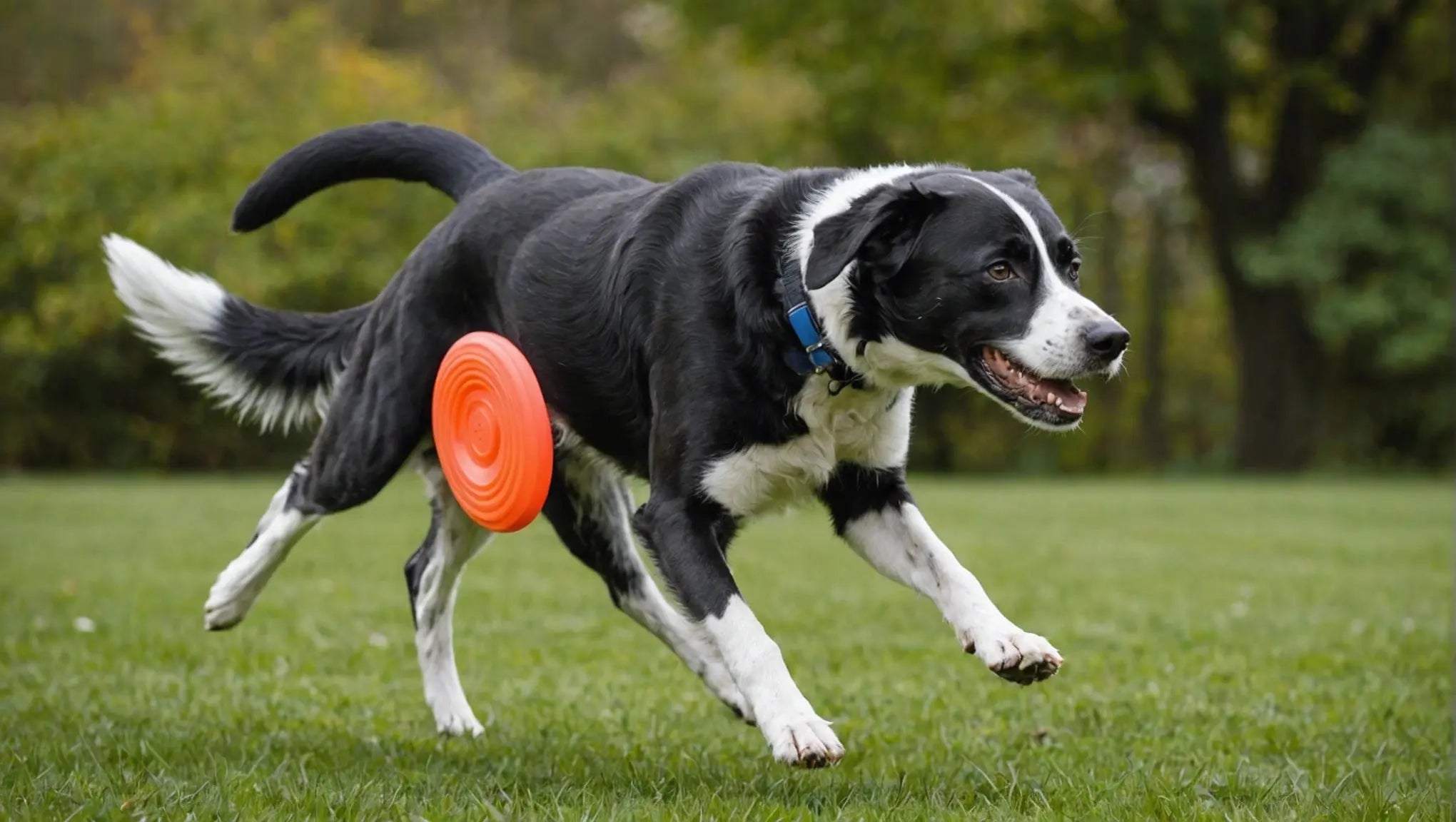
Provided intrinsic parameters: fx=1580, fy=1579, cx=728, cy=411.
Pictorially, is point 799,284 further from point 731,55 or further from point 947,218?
point 731,55

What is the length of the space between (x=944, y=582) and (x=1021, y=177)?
117 centimetres

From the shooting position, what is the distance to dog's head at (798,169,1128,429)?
12.9ft

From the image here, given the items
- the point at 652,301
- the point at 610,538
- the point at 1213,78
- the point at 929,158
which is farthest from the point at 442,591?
the point at 929,158

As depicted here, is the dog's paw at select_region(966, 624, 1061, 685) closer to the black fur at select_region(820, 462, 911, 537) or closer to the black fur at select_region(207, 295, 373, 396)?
the black fur at select_region(820, 462, 911, 537)

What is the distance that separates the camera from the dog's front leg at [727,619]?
12.4 feet

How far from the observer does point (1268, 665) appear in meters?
6.61

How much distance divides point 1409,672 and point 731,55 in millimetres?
22475

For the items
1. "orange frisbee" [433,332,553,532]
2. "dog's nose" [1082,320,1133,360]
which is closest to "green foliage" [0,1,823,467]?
"orange frisbee" [433,332,553,532]

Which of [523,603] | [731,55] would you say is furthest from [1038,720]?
[731,55]

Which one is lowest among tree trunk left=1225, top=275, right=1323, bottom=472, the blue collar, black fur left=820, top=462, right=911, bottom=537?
tree trunk left=1225, top=275, right=1323, bottom=472

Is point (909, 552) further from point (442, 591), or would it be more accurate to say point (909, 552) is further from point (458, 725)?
point (442, 591)

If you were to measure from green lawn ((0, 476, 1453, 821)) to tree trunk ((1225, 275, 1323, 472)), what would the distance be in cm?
1294

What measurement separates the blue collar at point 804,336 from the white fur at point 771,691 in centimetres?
63

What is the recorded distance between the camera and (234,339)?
575 centimetres
